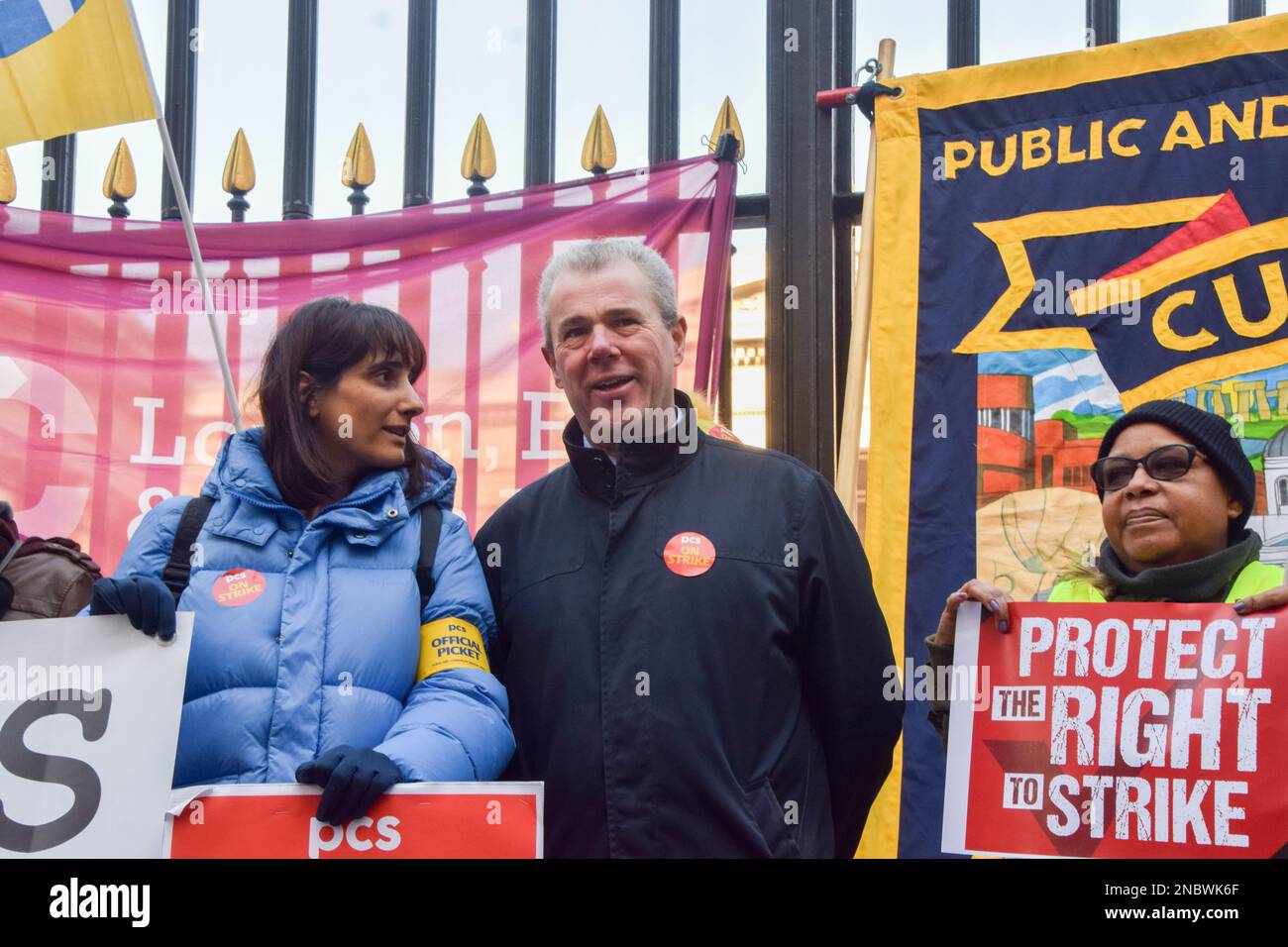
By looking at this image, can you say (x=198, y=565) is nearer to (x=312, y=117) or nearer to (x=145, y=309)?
(x=145, y=309)

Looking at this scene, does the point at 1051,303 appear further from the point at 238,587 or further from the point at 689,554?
the point at 238,587

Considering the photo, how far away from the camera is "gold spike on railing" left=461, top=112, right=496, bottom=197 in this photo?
4.88 meters

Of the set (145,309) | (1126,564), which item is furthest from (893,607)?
(145,309)

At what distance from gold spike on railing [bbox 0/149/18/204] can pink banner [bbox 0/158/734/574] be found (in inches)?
6.2

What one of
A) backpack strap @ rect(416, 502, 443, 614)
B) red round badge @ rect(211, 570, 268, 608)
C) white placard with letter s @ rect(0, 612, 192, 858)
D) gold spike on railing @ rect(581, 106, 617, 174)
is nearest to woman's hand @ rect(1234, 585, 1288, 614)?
backpack strap @ rect(416, 502, 443, 614)

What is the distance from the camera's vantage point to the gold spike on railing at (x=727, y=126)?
4691mm

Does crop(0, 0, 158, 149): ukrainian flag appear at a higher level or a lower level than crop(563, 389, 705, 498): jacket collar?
higher

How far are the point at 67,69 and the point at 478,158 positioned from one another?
4.93ft

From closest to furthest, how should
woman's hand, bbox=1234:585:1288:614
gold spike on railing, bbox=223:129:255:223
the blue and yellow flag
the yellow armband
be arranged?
the yellow armband
woman's hand, bbox=1234:585:1288:614
the blue and yellow flag
gold spike on railing, bbox=223:129:255:223

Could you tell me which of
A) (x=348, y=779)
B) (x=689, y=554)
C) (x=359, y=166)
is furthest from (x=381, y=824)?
(x=359, y=166)

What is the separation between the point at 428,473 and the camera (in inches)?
105

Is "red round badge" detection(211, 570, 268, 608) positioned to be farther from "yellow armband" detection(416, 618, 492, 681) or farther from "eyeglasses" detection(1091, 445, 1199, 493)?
"eyeglasses" detection(1091, 445, 1199, 493)

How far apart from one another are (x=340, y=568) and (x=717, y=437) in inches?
33.3

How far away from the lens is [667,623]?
8.29ft
